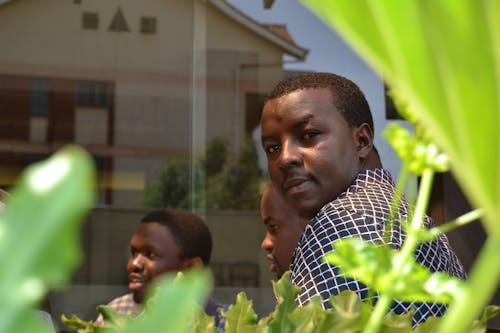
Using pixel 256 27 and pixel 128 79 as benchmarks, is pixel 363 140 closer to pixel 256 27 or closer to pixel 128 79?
pixel 256 27

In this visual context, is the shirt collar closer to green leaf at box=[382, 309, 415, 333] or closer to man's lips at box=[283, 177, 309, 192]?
man's lips at box=[283, 177, 309, 192]

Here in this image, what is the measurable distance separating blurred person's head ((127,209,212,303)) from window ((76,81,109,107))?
3334 millimetres

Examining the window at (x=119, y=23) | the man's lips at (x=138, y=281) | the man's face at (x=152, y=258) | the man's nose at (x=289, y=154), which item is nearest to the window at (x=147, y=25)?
the window at (x=119, y=23)

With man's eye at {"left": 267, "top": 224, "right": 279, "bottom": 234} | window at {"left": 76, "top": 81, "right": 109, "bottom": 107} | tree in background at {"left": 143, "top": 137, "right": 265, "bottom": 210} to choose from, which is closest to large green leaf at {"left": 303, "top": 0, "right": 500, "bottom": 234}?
man's eye at {"left": 267, "top": 224, "right": 279, "bottom": 234}

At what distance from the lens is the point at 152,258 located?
10.3ft

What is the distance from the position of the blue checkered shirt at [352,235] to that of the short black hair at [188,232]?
1724mm

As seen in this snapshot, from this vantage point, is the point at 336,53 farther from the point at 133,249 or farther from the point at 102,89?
the point at 133,249

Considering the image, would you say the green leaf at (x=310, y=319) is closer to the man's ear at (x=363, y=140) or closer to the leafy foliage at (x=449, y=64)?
the leafy foliage at (x=449, y=64)

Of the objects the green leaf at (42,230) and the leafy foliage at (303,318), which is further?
the leafy foliage at (303,318)

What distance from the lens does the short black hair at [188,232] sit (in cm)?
314

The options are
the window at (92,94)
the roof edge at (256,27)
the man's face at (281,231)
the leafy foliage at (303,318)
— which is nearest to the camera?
the leafy foliage at (303,318)

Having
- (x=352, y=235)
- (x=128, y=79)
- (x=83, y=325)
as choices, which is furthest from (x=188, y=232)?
(x=128, y=79)

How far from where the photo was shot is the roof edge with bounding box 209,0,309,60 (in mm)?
5965

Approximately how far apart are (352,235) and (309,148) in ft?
0.85
